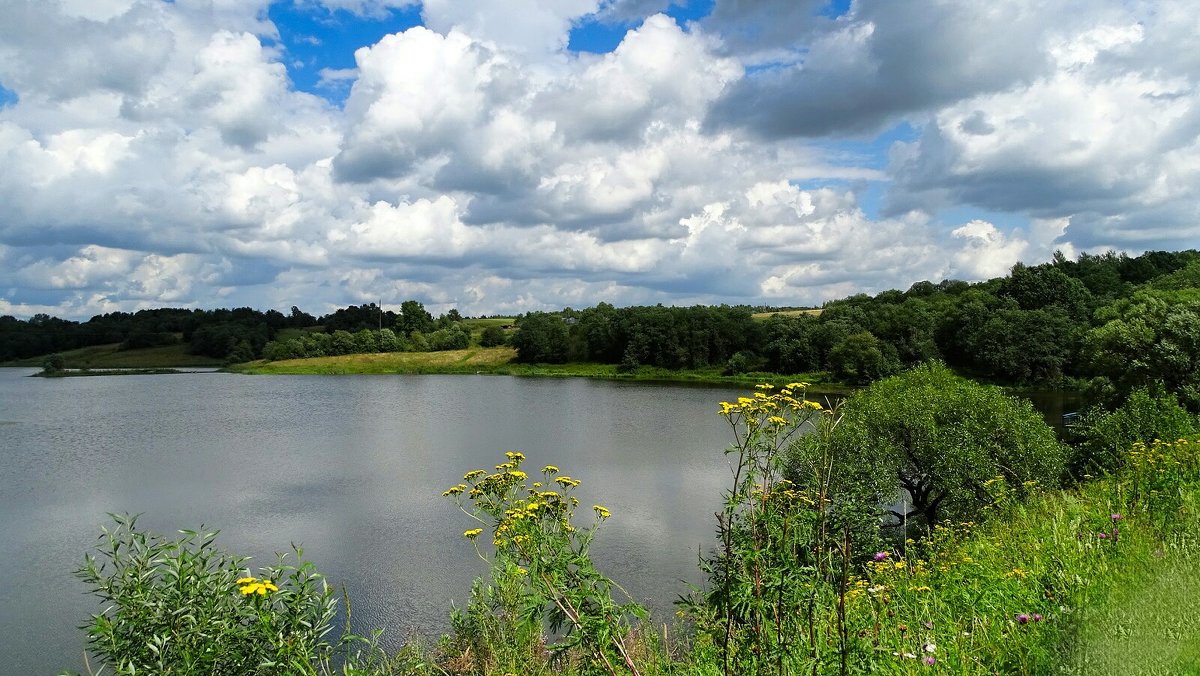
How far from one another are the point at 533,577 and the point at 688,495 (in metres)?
22.8

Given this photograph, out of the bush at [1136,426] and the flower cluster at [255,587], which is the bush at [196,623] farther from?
the bush at [1136,426]

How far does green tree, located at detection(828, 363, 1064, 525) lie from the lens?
18422 millimetres

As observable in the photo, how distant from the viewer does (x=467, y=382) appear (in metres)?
78.6

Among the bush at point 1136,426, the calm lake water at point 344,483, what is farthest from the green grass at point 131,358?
the bush at point 1136,426

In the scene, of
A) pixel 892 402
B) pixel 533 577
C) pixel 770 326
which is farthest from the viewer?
pixel 770 326

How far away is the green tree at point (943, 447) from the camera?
725 inches

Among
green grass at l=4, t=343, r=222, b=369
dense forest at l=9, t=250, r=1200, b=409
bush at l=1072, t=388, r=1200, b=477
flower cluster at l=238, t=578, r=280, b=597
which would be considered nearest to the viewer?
flower cluster at l=238, t=578, r=280, b=597

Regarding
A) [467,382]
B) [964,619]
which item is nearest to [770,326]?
[467,382]

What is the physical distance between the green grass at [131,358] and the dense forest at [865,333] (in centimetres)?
199

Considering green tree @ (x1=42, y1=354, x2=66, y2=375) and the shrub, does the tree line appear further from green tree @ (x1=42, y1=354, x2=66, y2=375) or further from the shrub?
green tree @ (x1=42, y1=354, x2=66, y2=375)

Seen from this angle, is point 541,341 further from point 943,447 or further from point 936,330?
point 943,447

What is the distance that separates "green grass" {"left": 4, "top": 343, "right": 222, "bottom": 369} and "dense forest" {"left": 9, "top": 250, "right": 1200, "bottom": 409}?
1991mm

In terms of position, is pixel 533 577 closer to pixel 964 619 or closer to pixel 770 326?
pixel 964 619

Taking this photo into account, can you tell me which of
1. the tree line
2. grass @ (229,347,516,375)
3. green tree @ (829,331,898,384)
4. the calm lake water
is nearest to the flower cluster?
the calm lake water
